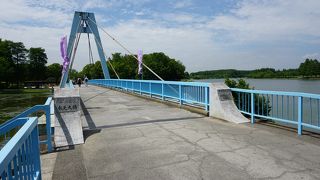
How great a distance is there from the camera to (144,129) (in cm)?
745

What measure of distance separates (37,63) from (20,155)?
309 ft

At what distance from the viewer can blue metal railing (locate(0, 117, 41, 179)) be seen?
7.04 ft

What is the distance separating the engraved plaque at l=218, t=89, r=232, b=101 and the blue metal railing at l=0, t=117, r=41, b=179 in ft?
20.0

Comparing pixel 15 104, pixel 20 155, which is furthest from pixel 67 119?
pixel 15 104

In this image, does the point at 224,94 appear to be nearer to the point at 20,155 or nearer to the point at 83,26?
the point at 20,155

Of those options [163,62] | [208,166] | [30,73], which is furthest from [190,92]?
[163,62]

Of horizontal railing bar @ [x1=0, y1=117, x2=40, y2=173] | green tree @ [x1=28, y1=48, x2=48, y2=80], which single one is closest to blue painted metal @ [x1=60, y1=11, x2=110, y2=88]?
horizontal railing bar @ [x1=0, y1=117, x2=40, y2=173]

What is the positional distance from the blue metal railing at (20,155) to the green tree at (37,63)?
91354mm

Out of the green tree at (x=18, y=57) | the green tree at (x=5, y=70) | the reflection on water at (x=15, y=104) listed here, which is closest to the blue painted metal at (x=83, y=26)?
the reflection on water at (x=15, y=104)

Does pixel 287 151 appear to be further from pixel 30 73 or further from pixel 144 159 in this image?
pixel 30 73

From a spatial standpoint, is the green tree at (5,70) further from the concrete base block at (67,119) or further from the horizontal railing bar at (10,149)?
the horizontal railing bar at (10,149)

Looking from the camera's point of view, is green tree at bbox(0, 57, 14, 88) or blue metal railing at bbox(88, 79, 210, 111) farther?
green tree at bbox(0, 57, 14, 88)

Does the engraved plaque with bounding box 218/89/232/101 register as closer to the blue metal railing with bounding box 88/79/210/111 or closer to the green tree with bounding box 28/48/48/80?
the blue metal railing with bounding box 88/79/210/111

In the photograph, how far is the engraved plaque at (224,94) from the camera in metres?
8.75
